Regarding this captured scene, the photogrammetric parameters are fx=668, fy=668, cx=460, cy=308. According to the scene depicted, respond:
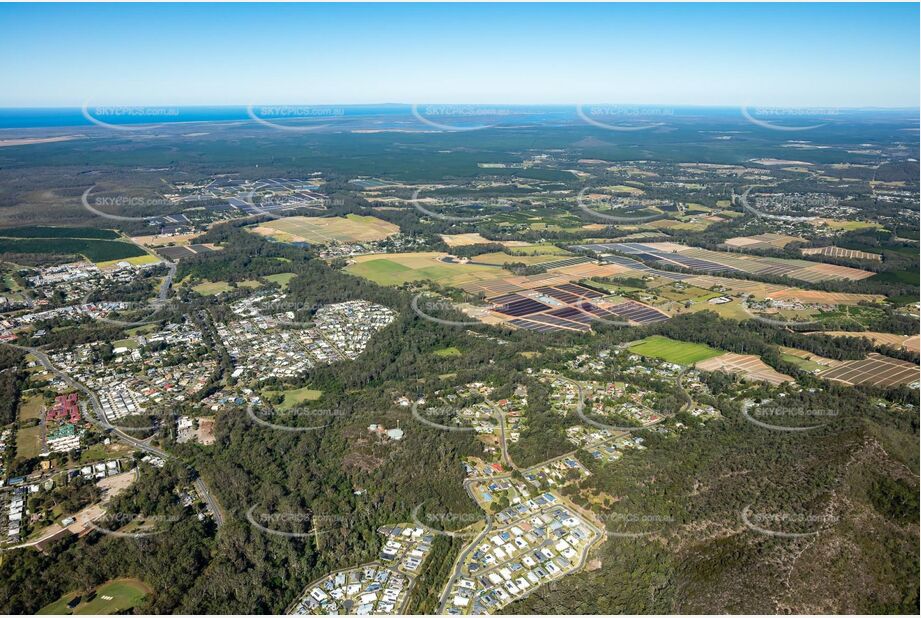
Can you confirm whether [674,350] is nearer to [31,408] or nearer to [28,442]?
[28,442]

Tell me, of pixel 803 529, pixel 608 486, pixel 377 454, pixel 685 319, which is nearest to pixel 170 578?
pixel 377 454

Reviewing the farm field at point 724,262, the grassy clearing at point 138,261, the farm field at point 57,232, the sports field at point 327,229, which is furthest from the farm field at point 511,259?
the farm field at point 57,232

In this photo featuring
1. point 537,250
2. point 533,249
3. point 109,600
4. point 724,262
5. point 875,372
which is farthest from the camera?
point 533,249

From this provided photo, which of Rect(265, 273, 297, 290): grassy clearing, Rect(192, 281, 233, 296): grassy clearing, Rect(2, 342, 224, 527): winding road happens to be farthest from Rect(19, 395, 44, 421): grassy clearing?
Rect(265, 273, 297, 290): grassy clearing

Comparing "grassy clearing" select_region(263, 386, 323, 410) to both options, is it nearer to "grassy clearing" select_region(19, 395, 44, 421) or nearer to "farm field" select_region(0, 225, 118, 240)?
"grassy clearing" select_region(19, 395, 44, 421)

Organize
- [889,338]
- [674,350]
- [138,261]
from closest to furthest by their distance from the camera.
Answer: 1. [674,350]
2. [889,338]
3. [138,261]

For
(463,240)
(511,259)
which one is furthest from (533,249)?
(463,240)

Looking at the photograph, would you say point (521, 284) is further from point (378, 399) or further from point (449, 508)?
point (449, 508)
